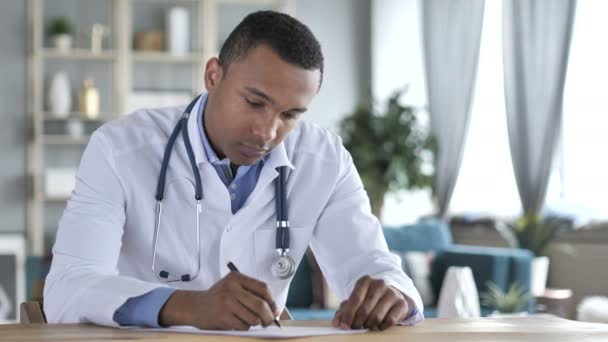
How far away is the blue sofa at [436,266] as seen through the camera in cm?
559

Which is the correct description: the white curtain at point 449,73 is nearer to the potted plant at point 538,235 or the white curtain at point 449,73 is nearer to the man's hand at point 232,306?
the potted plant at point 538,235

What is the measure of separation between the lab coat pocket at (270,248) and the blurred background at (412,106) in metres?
3.97

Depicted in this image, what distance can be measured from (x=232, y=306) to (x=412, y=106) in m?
6.03

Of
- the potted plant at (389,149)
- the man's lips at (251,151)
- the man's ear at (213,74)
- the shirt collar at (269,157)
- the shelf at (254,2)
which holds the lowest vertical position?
the potted plant at (389,149)

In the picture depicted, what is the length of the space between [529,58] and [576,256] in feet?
4.26

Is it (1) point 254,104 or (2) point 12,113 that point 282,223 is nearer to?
(1) point 254,104

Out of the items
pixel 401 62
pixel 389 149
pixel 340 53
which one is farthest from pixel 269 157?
pixel 340 53

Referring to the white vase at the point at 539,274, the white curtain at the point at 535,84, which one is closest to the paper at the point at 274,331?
the white vase at the point at 539,274

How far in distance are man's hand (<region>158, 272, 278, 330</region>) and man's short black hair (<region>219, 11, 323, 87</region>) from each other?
1.62ft

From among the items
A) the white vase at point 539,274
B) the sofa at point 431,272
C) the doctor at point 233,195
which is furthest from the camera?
the white vase at point 539,274

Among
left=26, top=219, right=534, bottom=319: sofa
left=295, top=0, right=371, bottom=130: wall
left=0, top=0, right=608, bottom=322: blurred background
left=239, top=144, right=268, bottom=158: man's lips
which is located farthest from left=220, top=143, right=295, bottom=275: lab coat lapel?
left=295, top=0, right=371, bottom=130: wall

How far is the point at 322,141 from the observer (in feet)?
7.02

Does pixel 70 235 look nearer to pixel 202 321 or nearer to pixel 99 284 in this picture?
pixel 99 284

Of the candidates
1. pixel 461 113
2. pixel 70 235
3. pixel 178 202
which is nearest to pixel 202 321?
pixel 70 235
